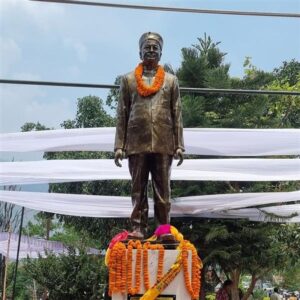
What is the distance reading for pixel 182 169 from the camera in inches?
315

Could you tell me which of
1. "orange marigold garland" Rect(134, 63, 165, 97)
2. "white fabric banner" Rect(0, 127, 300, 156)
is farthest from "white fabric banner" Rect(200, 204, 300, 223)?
"orange marigold garland" Rect(134, 63, 165, 97)

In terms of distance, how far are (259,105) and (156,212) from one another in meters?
6.86

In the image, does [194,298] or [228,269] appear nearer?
[194,298]

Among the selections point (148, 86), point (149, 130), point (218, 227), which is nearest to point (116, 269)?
point (149, 130)

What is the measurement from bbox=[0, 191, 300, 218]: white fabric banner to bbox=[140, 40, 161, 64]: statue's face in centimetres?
415

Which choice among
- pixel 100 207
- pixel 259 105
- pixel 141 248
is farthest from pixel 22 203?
pixel 141 248

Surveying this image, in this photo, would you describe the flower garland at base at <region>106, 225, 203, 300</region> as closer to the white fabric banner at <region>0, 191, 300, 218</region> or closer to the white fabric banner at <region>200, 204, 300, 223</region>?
the white fabric banner at <region>0, 191, 300, 218</region>

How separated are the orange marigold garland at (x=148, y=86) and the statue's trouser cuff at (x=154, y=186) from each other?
49cm

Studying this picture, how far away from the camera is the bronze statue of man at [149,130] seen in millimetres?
4520

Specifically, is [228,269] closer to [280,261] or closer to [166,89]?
[280,261]

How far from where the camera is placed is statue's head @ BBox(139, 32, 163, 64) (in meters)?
4.58

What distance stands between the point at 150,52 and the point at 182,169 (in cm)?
358

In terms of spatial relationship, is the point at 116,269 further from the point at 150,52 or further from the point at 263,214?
the point at 263,214

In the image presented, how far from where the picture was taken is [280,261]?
425 inches
